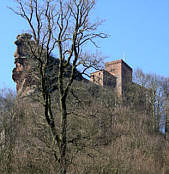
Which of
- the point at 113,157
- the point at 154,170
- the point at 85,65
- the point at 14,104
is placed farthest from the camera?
the point at 14,104

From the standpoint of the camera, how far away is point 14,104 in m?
25.4

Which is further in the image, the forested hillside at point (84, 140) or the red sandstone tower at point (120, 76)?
the red sandstone tower at point (120, 76)

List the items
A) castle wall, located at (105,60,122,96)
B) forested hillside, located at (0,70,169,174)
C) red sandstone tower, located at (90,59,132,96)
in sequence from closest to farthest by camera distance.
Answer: forested hillside, located at (0,70,169,174) → red sandstone tower, located at (90,59,132,96) → castle wall, located at (105,60,122,96)

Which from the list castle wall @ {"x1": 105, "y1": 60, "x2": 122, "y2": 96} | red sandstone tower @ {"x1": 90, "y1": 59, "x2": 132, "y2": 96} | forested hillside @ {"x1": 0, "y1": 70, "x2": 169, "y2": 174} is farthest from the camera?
castle wall @ {"x1": 105, "y1": 60, "x2": 122, "y2": 96}

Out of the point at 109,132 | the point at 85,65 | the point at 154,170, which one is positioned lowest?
the point at 154,170

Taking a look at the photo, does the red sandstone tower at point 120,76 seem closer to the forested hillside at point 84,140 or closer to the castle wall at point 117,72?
the castle wall at point 117,72

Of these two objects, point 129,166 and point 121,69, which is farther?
point 121,69

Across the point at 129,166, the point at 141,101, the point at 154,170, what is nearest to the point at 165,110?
the point at 141,101

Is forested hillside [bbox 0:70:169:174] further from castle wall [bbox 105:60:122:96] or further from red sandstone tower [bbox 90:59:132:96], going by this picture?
castle wall [bbox 105:60:122:96]

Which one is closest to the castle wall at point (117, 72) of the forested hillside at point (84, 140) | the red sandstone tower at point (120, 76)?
the red sandstone tower at point (120, 76)

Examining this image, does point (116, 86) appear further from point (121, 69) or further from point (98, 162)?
point (98, 162)

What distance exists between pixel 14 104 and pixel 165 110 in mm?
19693

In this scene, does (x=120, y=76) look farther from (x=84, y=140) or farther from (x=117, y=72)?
(x=84, y=140)

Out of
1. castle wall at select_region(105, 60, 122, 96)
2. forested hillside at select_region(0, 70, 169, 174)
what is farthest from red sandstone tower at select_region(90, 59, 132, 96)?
forested hillside at select_region(0, 70, 169, 174)
